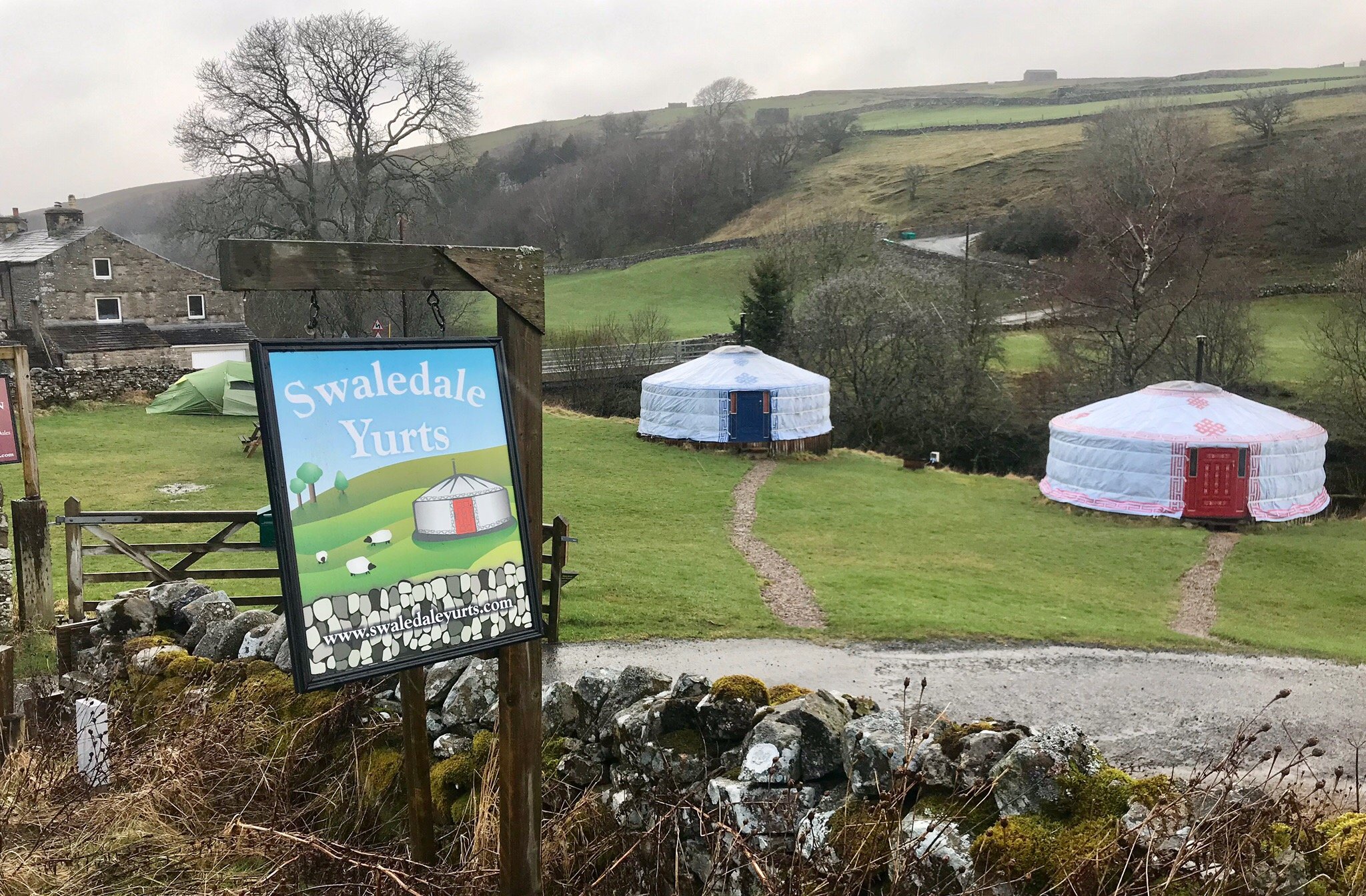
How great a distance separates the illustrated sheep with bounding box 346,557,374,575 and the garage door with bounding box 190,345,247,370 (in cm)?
3152

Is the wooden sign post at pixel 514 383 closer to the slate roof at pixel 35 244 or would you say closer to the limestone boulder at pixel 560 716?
the limestone boulder at pixel 560 716

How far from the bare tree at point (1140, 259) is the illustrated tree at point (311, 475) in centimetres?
3058

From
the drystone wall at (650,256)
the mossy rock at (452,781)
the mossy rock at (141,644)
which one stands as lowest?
the mossy rock at (452,781)

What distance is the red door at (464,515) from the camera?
3.07 m

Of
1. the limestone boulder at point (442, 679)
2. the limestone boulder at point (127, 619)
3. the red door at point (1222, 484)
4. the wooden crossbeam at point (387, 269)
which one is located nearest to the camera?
the wooden crossbeam at point (387, 269)

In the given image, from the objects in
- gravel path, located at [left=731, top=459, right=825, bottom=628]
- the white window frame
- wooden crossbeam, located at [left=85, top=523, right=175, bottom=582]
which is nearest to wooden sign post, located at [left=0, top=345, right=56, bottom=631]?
wooden crossbeam, located at [left=85, top=523, right=175, bottom=582]

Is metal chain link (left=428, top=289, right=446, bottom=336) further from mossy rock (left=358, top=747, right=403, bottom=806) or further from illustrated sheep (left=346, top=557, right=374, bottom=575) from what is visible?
mossy rock (left=358, top=747, right=403, bottom=806)

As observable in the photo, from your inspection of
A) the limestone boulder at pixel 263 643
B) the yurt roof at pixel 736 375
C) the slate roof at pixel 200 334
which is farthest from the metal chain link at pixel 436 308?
the slate roof at pixel 200 334

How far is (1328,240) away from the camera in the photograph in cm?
4641

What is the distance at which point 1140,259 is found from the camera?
36.2 m

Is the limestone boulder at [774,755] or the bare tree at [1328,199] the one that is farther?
the bare tree at [1328,199]

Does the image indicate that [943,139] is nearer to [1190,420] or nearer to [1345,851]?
[1190,420]

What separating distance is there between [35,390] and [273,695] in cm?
2363

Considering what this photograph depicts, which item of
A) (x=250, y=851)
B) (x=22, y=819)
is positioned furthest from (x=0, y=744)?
(x=250, y=851)
